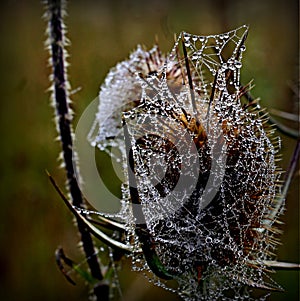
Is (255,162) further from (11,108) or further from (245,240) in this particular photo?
(11,108)

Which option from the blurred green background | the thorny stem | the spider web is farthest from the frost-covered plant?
the blurred green background

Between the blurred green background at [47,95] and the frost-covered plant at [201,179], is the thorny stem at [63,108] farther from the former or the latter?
the blurred green background at [47,95]

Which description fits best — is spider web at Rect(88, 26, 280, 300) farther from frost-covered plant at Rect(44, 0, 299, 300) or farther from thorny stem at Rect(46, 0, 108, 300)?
thorny stem at Rect(46, 0, 108, 300)

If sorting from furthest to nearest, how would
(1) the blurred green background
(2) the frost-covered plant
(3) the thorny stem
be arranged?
1. (1) the blurred green background
2. (3) the thorny stem
3. (2) the frost-covered plant

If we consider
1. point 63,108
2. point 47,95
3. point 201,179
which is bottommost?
point 201,179

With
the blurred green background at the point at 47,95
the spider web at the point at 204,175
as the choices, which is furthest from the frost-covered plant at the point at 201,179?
the blurred green background at the point at 47,95

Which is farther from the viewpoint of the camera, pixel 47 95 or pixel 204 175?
pixel 47 95

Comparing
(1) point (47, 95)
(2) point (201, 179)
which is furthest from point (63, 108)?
(1) point (47, 95)

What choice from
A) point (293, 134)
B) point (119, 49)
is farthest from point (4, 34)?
point (293, 134)

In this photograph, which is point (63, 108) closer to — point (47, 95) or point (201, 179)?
point (201, 179)
